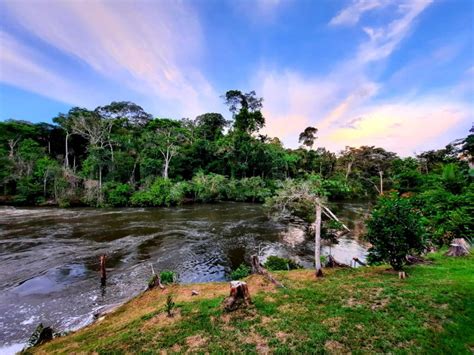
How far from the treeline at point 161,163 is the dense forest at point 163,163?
5.3 inches

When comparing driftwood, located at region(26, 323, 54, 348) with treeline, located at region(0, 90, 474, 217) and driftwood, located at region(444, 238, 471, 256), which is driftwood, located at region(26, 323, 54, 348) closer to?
driftwood, located at region(444, 238, 471, 256)

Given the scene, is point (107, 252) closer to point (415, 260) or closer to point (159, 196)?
point (415, 260)

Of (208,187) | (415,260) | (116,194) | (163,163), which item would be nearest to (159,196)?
(116,194)

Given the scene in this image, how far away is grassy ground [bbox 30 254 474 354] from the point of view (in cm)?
466

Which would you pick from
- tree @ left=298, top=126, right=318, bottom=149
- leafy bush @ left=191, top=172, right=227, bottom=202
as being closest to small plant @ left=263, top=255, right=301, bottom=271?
leafy bush @ left=191, top=172, right=227, bottom=202

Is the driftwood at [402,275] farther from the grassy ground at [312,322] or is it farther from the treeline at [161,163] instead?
the treeline at [161,163]

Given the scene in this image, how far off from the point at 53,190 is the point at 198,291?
108ft

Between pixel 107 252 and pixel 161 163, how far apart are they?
25669mm

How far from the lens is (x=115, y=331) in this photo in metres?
5.88

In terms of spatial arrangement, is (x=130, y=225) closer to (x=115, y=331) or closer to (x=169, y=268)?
(x=169, y=268)

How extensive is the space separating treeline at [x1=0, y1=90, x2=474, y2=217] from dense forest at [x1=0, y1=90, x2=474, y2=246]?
0.13m

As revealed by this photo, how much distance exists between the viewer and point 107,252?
14.3m

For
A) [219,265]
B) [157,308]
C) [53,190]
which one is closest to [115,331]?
[157,308]

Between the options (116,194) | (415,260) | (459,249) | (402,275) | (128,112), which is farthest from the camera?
(128,112)
